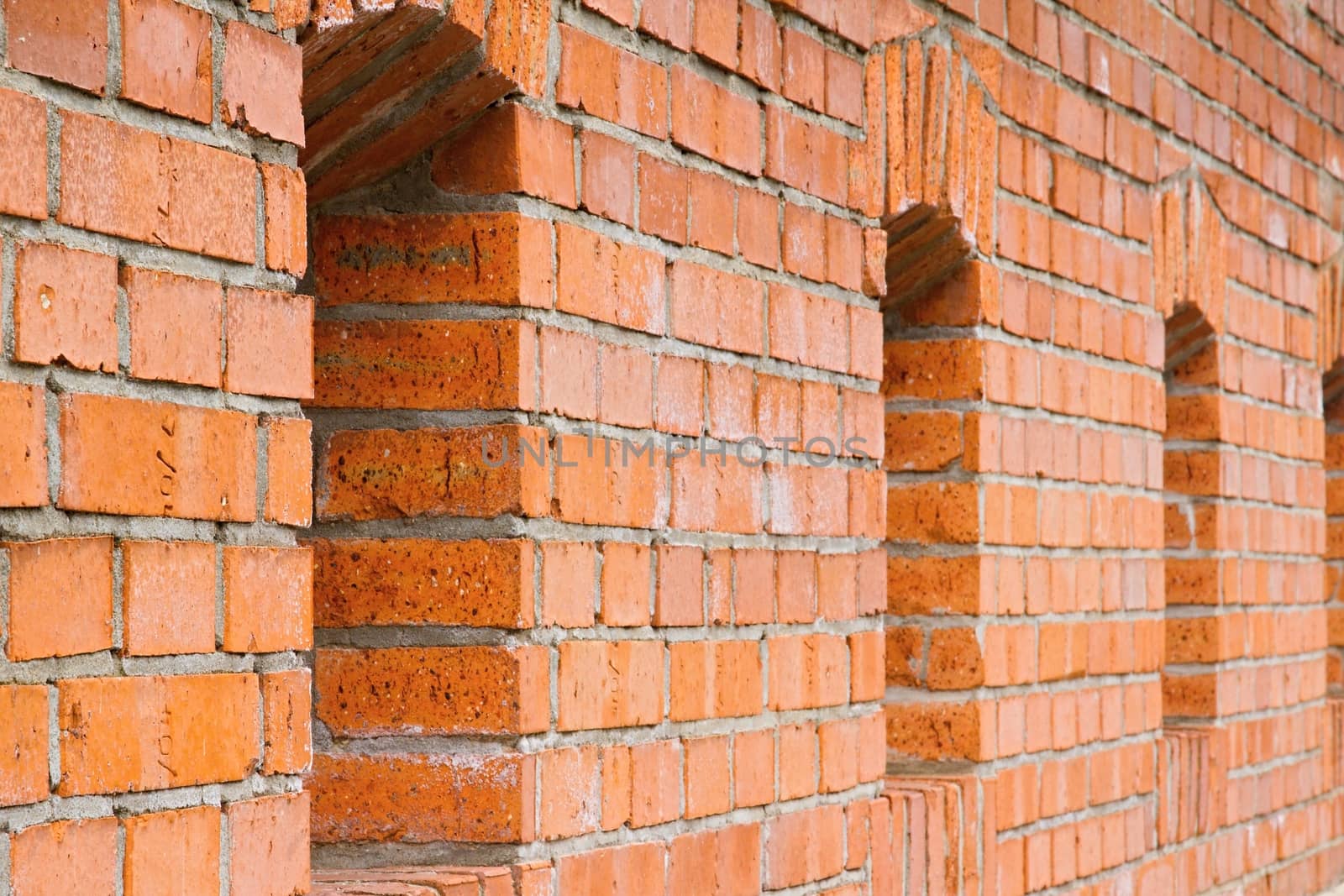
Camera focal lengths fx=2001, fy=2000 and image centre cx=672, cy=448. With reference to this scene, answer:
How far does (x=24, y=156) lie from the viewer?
1.58 m

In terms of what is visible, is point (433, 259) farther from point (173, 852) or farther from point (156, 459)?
point (173, 852)

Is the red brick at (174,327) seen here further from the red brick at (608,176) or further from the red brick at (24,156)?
the red brick at (608,176)

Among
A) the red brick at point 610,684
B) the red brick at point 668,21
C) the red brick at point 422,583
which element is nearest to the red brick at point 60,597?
the red brick at point 422,583

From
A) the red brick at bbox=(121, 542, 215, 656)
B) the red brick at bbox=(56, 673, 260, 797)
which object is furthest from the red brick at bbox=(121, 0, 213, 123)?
the red brick at bbox=(56, 673, 260, 797)

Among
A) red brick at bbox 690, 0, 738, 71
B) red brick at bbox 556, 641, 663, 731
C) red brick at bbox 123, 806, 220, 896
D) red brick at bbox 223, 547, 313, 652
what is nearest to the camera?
red brick at bbox 123, 806, 220, 896

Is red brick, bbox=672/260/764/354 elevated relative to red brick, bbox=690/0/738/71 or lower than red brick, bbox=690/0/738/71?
lower

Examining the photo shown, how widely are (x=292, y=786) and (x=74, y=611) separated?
34 cm

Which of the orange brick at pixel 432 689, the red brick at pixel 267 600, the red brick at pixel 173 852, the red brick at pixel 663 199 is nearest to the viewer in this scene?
the red brick at pixel 173 852

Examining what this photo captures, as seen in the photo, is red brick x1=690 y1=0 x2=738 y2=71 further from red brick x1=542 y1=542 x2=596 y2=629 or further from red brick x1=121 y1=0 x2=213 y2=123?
red brick x1=121 y1=0 x2=213 y2=123

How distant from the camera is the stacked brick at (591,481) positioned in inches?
88.3

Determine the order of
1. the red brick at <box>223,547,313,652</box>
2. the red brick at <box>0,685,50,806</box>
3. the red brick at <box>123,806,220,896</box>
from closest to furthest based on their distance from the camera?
1. the red brick at <box>0,685,50,806</box>
2. the red brick at <box>123,806,220,896</box>
3. the red brick at <box>223,547,313,652</box>

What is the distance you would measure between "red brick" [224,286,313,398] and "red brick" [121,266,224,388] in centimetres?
2

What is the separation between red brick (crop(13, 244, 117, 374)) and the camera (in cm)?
158

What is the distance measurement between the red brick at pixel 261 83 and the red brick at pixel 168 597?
0.39 meters
